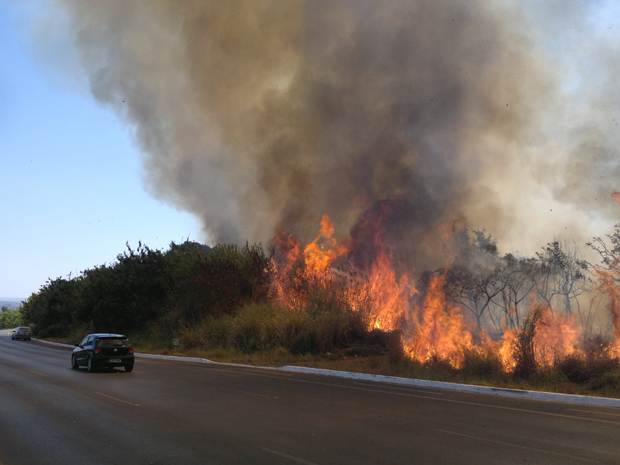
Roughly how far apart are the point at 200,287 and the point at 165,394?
21.1 metres

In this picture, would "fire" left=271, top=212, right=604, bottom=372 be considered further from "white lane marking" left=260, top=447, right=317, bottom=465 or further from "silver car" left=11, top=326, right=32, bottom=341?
"silver car" left=11, top=326, right=32, bottom=341

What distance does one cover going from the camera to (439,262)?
2530cm

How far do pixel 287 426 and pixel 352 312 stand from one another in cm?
1597

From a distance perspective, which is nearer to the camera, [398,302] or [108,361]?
[108,361]

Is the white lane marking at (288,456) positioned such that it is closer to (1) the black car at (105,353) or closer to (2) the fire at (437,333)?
(2) the fire at (437,333)

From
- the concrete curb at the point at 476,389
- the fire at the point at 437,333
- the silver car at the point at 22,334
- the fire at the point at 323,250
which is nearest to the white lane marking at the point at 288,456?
the concrete curb at the point at 476,389

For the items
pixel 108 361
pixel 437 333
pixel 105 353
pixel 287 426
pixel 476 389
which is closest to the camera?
pixel 287 426

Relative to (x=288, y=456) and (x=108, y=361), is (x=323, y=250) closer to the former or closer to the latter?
(x=108, y=361)

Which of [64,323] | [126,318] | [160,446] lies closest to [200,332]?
[126,318]

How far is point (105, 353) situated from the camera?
643 inches

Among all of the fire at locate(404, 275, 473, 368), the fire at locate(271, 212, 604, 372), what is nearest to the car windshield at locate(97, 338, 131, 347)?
the fire at locate(271, 212, 604, 372)

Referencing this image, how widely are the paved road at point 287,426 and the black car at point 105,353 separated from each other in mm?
3612

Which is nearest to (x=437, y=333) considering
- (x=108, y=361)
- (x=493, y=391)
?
(x=493, y=391)

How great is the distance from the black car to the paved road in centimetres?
361
